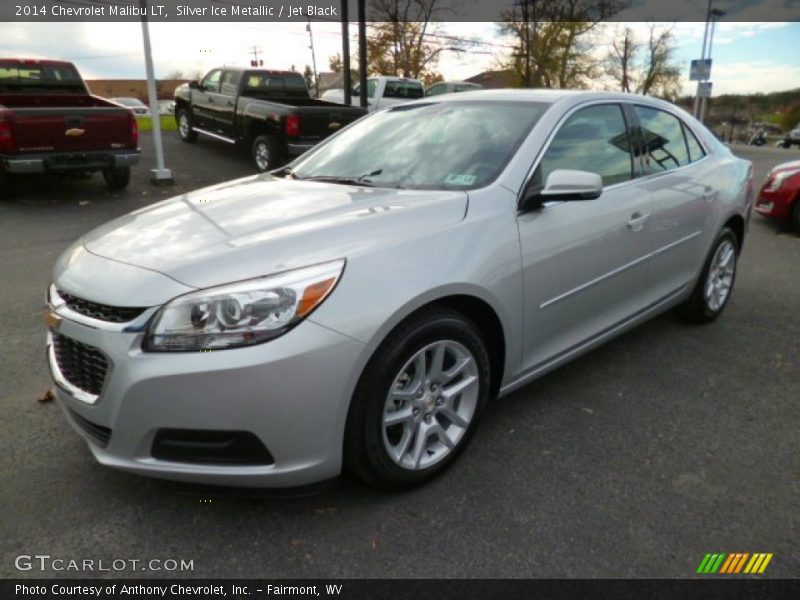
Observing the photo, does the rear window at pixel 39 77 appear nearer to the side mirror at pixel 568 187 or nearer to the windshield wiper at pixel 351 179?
the windshield wiper at pixel 351 179

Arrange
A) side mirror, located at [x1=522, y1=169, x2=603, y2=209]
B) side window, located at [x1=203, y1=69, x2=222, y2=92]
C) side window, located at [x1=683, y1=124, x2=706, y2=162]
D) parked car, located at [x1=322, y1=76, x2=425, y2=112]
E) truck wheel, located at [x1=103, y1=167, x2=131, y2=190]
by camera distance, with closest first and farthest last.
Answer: side mirror, located at [x1=522, y1=169, x2=603, y2=209], side window, located at [x1=683, y1=124, x2=706, y2=162], truck wheel, located at [x1=103, y1=167, x2=131, y2=190], side window, located at [x1=203, y1=69, x2=222, y2=92], parked car, located at [x1=322, y1=76, x2=425, y2=112]

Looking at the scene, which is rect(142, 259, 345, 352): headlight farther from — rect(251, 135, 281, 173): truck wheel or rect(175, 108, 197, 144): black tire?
rect(175, 108, 197, 144): black tire

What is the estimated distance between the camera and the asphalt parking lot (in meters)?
2.21

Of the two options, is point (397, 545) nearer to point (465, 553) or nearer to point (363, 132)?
point (465, 553)

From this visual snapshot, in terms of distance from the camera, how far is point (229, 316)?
2066 mm

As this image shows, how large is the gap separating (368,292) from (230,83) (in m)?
10.9

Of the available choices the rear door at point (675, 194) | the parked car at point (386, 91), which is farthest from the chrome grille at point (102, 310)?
the parked car at point (386, 91)

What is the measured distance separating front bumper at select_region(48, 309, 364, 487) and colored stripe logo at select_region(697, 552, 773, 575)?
1.37 meters

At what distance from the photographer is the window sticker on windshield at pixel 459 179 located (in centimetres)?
289

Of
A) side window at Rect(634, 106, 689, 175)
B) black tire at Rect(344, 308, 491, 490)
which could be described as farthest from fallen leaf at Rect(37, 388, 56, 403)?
side window at Rect(634, 106, 689, 175)

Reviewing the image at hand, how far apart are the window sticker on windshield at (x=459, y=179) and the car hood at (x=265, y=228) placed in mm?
149

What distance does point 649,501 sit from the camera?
8.25ft

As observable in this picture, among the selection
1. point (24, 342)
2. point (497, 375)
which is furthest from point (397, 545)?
point (24, 342)

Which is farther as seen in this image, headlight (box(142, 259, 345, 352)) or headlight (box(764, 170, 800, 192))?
headlight (box(764, 170, 800, 192))
